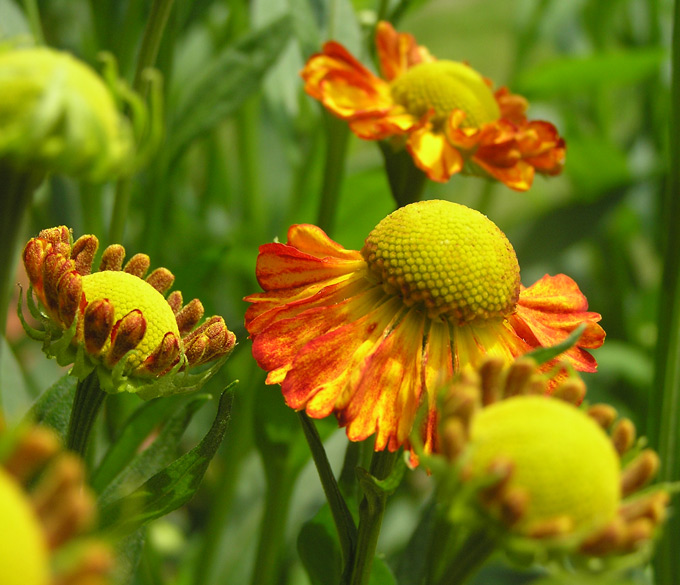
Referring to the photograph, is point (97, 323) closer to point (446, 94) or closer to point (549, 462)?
point (549, 462)

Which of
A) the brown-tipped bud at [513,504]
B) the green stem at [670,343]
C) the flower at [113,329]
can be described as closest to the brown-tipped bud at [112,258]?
the flower at [113,329]

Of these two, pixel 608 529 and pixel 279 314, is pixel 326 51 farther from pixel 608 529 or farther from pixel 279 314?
pixel 608 529

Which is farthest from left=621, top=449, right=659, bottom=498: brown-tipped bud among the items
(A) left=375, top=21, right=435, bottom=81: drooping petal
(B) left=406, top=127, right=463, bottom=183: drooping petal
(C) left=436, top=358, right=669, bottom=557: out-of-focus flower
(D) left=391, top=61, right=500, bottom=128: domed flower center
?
(A) left=375, top=21, right=435, bottom=81: drooping petal

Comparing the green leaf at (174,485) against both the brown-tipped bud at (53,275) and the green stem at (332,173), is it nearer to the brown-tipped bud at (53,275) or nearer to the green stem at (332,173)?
the brown-tipped bud at (53,275)

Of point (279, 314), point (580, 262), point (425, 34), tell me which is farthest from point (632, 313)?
point (425, 34)

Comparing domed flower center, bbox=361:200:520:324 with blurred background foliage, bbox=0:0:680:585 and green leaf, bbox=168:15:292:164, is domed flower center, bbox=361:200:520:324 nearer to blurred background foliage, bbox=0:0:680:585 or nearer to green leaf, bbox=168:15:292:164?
blurred background foliage, bbox=0:0:680:585

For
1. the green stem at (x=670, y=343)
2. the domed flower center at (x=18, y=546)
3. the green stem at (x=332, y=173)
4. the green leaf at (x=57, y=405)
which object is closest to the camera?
the domed flower center at (x=18, y=546)
